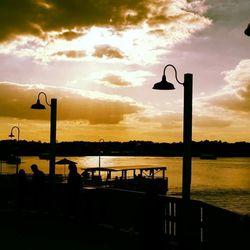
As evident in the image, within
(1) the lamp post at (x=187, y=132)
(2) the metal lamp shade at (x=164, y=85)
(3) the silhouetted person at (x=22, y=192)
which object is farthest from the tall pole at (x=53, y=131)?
(1) the lamp post at (x=187, y=132)

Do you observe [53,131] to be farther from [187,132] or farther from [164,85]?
[187,132]

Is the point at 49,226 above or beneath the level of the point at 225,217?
beneath

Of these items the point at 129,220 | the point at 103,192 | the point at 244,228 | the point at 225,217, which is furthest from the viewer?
the point at 103,192

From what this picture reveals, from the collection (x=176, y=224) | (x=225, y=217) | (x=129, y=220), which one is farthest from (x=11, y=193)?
(x=225, y=217)

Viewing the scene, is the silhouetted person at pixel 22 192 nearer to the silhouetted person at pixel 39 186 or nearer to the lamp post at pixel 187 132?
the silhouetted person at pixel 39 186

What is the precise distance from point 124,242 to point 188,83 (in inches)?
166

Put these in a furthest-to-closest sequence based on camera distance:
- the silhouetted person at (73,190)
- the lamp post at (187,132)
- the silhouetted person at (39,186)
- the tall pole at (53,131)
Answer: the silhouetted person at (39,186) < the tall pole at (53,131) < the silhouetted person at (73,190) < the lamp post at (187,132)

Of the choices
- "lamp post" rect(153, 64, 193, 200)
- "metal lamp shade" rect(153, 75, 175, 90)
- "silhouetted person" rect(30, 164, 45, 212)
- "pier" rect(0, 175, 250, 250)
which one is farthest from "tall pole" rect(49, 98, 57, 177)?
"lamp post" rect(153, 64, 193, 200)

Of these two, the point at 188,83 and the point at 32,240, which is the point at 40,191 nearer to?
the point at 32,240

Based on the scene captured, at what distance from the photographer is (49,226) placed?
43.9 feet

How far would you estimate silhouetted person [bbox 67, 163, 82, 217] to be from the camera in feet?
45.8

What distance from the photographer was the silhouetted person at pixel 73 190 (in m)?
14.0

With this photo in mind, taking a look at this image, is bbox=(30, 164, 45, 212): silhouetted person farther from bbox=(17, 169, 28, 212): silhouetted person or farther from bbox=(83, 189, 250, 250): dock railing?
bbox=(83, 189, 250, 250): dock railing

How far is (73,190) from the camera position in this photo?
14.1 meters
